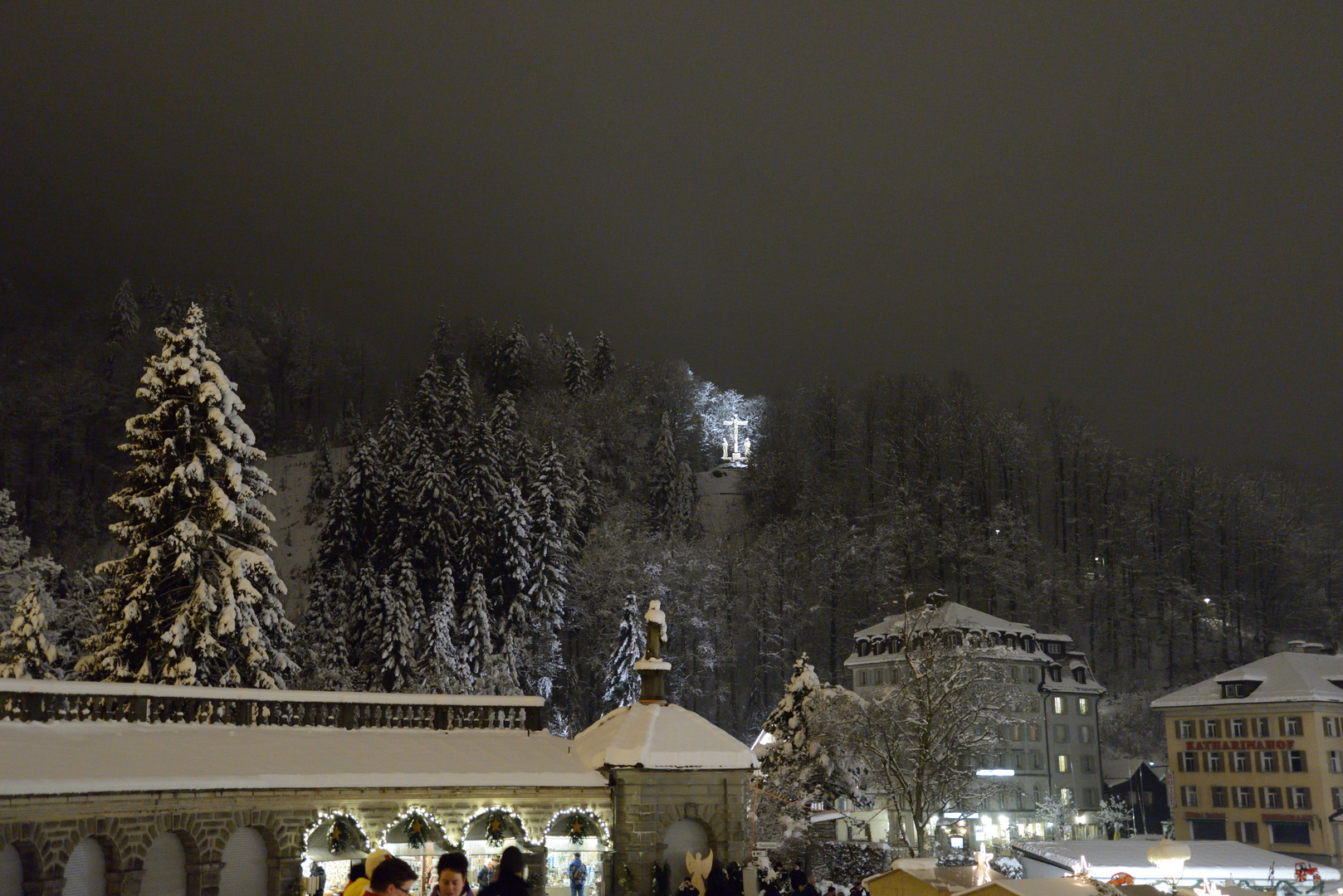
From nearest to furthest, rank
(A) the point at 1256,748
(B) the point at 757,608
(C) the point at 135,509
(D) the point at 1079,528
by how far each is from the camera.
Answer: (C) the point at 135,509
(A) the point at 1256,748
(B) the point at 757,608
(D) the point at 1079,528

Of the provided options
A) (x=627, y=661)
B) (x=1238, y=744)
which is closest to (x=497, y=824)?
(x=627, y=661)

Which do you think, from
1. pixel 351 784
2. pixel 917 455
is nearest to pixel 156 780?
pixel 351 784

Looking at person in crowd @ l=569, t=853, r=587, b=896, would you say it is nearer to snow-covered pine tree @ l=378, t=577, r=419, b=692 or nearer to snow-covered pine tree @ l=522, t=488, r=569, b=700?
snow-covered pine tree @ l=378, t=577, r=419, b=692

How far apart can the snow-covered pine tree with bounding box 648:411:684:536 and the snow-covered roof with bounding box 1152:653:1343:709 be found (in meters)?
28.7

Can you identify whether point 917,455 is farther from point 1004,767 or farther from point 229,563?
point 229,563

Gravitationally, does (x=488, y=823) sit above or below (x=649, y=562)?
below

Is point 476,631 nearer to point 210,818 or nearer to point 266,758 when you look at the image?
point 266,758

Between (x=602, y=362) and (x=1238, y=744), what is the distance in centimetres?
5273

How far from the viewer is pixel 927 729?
3062 cm

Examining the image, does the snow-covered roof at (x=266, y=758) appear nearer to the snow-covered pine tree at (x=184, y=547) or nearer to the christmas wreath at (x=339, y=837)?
the christmas wreath at (x=339, y=837)

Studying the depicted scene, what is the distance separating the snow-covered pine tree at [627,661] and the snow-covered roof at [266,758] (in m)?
26.6

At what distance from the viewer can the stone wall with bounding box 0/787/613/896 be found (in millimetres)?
16000

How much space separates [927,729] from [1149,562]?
41.9 metres

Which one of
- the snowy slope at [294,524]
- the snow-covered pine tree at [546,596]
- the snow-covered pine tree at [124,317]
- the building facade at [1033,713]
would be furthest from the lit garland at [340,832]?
the snow-covered pine tree at [124,317]
